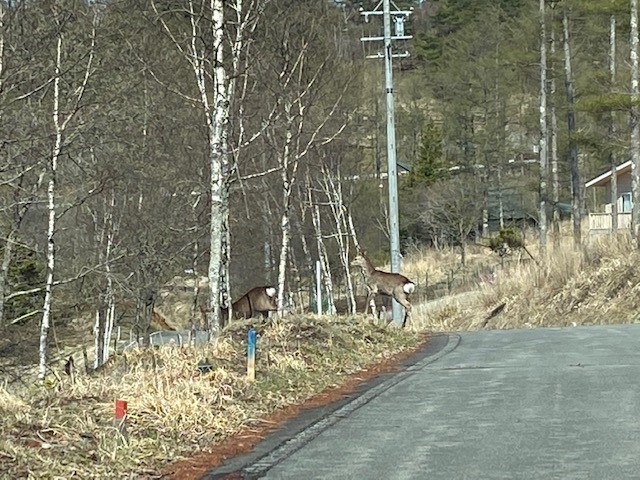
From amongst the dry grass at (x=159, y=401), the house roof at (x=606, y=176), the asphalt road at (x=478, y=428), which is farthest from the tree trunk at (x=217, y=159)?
the house roof at (x=606, y=176)

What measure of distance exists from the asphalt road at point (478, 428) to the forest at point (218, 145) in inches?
228

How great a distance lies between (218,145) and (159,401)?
8147 millimetres

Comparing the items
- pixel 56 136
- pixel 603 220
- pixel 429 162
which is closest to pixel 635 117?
pixel 603 220

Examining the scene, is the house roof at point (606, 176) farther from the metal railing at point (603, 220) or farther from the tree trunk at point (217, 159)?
the tree trunk at point (217, 159)

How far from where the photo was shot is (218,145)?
58.5 ft

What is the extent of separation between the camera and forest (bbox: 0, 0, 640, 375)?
21109mm

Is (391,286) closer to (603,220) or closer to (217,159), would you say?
(217,159)

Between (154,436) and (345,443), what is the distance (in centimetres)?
170

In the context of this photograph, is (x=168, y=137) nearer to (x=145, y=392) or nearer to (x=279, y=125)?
(x=279, y=125)

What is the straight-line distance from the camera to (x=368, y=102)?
2029 inches

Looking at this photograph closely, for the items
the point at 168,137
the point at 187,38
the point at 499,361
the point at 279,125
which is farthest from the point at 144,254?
the point at 499,361

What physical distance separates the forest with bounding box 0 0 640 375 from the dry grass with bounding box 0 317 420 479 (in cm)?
289

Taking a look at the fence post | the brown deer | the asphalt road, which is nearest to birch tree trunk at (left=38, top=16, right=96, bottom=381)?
the brown deer

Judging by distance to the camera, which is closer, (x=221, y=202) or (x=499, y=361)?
(x=499, y=361)
